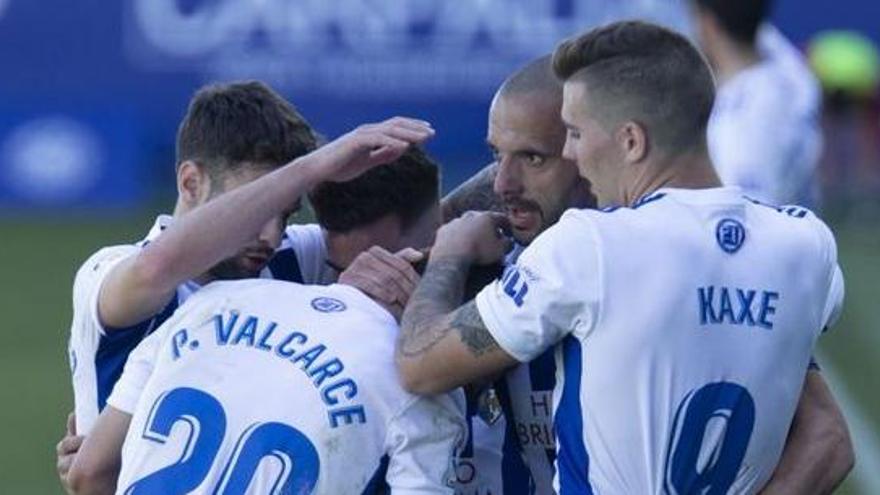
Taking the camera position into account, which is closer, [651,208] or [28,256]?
[651,208]

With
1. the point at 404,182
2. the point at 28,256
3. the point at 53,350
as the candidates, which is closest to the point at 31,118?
the point at 28,256

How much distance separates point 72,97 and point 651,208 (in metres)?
15.5

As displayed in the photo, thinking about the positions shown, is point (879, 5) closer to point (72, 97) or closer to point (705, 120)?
point (72, 97)

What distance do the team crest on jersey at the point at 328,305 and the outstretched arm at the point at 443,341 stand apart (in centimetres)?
14

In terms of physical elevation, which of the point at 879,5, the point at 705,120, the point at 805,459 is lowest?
the point at 879,5

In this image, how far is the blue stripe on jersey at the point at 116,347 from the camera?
5.01 meters

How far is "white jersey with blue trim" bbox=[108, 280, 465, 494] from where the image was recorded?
4.75 m

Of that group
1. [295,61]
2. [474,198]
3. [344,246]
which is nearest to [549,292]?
[344,246]

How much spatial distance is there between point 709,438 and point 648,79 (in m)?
0.73

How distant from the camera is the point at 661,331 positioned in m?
4.63


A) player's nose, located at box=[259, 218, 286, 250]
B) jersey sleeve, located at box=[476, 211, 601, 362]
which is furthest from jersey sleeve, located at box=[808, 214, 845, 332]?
player's nose, located at box=[259, 218, 286, 250]

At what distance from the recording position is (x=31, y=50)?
20.0 meters

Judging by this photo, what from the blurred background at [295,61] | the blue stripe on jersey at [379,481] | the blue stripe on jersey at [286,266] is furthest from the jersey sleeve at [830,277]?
the blurred background at [295,61]

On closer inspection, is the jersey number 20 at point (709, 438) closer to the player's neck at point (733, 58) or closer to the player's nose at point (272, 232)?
the player's nose at point (272, 232)
